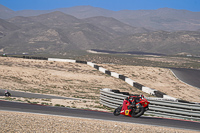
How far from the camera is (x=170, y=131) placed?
1287cm

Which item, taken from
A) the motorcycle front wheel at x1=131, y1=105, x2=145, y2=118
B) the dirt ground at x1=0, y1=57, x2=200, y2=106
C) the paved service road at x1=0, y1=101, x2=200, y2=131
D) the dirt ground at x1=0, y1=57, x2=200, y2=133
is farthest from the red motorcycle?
the dirt ground at x1=0, y1=57, x2=200, y2=106

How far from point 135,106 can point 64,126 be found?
432 centimetres

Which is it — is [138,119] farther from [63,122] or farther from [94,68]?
[94,68]

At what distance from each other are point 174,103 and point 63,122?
7288 millimetres

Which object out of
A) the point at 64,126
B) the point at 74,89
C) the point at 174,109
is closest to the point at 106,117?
the point at 64,126

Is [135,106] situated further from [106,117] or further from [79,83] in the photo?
[79,83]

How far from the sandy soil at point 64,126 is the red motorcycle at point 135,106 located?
1261 mm

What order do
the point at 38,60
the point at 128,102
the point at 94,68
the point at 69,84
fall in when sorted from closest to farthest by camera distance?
the point at 128,102
the point at 69,84
the point at 94,68
the point at 38,60

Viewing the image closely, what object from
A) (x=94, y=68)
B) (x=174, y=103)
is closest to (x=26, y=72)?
(x=94, y=68)

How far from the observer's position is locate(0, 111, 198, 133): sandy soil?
1167cm

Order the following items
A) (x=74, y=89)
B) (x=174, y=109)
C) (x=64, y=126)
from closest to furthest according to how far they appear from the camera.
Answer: (x=64, y=126)
(x=174, y=109)
(x=74, y=89)

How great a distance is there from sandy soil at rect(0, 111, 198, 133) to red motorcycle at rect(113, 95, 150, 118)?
1.26 m

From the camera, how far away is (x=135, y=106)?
15.0 metres

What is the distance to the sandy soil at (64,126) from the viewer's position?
11672mm
